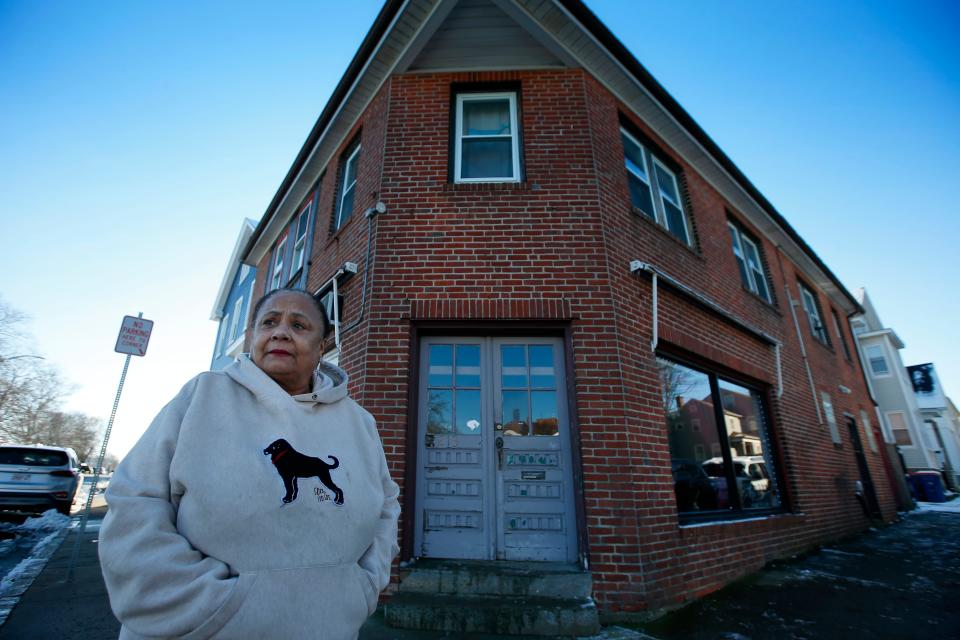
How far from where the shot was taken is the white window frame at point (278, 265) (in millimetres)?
9648

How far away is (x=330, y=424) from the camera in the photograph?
1.60 meters

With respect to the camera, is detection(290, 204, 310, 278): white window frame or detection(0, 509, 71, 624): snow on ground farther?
detection(290, 204, 310, 278): white window frame

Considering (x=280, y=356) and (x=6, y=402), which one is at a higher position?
(x=6, y=402)

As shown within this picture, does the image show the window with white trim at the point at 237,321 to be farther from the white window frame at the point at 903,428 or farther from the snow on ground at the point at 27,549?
the white window frame at the point at 903,428

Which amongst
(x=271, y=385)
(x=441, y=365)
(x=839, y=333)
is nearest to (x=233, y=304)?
(x=441, y=365)

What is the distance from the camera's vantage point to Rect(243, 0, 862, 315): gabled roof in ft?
18.0

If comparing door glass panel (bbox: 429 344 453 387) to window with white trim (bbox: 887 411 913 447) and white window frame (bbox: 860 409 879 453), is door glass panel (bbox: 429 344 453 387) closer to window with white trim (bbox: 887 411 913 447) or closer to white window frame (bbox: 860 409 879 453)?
white window frame (bbox: 860 409 879 453)

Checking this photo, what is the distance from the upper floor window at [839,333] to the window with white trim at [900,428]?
13933 millimetres

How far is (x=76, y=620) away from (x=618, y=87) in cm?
857

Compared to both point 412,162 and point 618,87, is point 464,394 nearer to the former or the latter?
point 412,162

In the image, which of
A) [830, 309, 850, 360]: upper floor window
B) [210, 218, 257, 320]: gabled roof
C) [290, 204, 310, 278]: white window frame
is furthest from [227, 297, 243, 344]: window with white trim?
[830, 309, 850, 360]: upper floor window

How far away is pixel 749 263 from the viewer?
8.77 m

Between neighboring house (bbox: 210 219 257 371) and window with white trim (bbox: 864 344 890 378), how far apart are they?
103ft

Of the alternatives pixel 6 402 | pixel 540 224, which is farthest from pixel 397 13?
Answer: pixel 6 402
